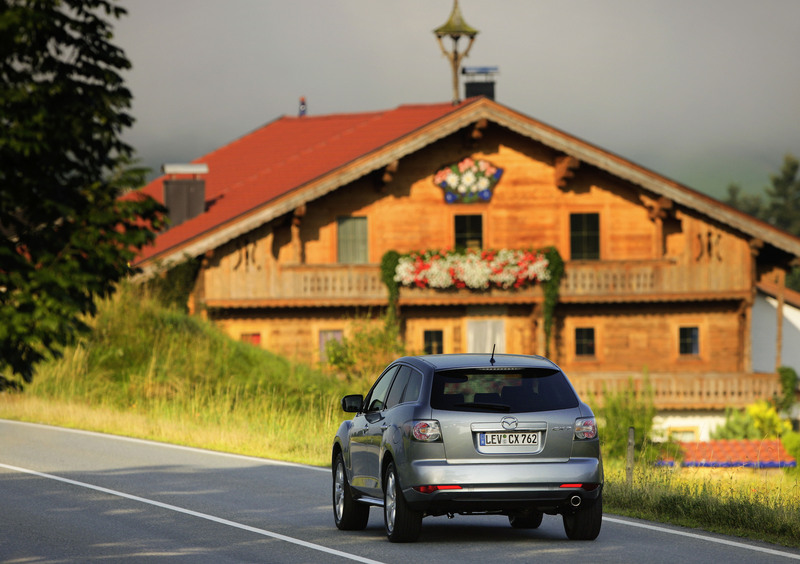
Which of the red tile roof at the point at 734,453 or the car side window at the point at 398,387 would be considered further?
the red tile roof at the point at 734,453

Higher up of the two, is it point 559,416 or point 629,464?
point 559,416

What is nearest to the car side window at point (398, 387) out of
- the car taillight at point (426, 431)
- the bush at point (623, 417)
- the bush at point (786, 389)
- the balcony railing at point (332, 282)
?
the car taillight at point (426, 431)

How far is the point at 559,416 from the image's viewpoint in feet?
35.5

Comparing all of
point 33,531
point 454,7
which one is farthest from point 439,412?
point 454,7

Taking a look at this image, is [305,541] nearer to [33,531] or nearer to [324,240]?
[33,531]

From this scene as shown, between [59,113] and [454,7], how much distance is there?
3729 cm

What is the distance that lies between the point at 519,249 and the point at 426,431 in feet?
87.4

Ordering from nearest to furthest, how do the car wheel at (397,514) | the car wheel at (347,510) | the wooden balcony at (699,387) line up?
the car wheel at (397,514) → the car wheel at (347,510) → the wooden balcony at (699,387)

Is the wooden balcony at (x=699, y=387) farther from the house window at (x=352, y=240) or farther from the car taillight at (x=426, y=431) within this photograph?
the car taillight at (x=426, y=431)

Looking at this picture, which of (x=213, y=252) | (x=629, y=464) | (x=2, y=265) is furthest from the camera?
(x=213, y=252)

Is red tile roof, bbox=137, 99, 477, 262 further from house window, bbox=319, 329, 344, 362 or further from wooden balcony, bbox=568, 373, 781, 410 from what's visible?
wooden balcony, bbox=568, 373, 781, 410

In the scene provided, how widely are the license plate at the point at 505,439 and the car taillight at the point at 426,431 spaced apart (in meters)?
0.36

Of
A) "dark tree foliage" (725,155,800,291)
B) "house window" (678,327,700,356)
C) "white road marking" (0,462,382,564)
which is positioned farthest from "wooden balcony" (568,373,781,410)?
"dark tree foliage" (725,155,800,291)

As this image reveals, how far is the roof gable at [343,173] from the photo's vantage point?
35469mm
